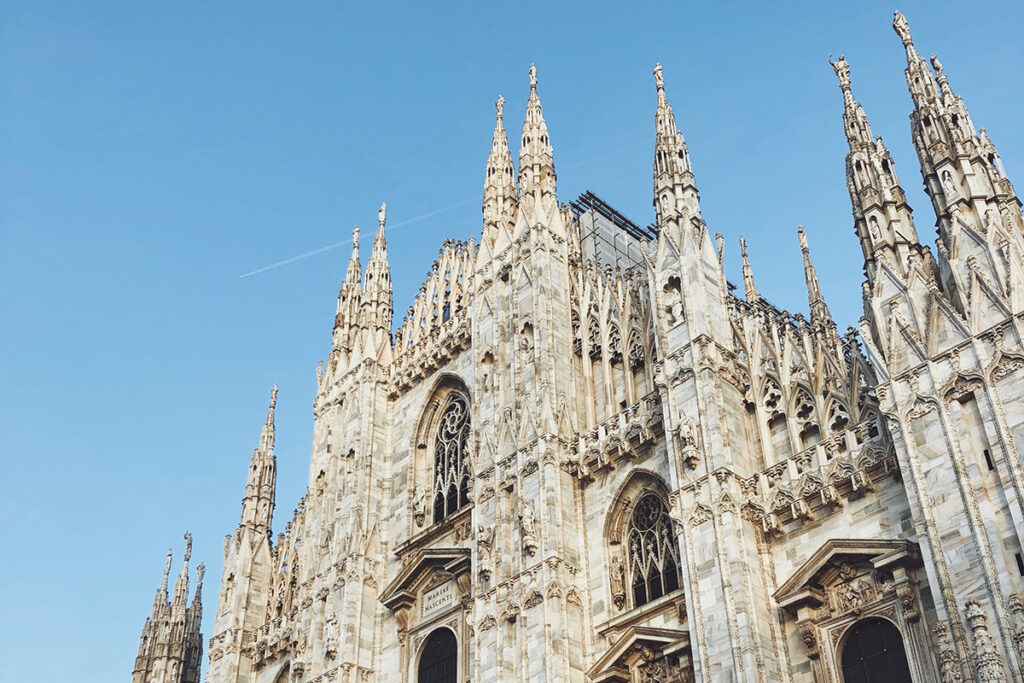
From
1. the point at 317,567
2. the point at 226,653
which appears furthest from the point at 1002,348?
the point at 226,653

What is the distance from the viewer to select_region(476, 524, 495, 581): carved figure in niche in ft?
82.9

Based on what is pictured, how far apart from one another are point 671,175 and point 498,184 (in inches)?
282

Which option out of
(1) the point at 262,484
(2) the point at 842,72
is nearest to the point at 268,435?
(1) the point at 262,484

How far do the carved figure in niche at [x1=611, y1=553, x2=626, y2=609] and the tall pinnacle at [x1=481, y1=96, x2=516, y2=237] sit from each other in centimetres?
1127

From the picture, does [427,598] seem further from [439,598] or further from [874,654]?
[874,654]

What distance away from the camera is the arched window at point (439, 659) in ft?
88.1

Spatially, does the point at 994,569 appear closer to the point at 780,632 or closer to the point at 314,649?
the point at 780,632

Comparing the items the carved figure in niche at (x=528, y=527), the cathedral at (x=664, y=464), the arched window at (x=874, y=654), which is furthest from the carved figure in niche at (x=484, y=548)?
the arched window at (x=874, y=654)

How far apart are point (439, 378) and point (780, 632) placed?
563 inches

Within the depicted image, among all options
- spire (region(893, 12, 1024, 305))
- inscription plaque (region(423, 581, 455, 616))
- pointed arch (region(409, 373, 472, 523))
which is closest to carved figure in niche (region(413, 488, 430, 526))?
pointed arch (region(409, 373, 472, 523))

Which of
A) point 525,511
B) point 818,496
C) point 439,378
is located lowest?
point 818,496

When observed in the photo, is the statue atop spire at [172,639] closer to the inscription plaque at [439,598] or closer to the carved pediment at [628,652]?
the inscription plaque at [439,598]

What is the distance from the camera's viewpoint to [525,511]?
24953mm

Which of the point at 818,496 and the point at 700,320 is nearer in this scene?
the point at 818,496
